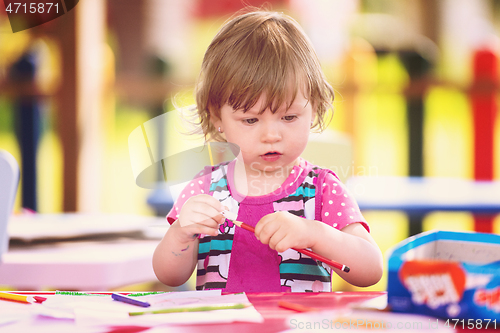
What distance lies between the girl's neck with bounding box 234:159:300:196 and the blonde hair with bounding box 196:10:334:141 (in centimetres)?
11

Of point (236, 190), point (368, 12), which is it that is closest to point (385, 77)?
point (236, 190)

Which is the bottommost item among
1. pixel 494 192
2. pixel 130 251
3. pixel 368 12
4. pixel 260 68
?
pixel 130 251

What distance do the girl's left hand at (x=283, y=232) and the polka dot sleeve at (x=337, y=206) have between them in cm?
12

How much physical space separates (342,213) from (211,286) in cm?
24

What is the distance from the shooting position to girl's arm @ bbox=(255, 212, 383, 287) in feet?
2.07

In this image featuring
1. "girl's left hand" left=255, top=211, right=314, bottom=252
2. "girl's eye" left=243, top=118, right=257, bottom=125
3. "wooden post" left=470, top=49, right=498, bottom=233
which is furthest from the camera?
"wooden post" left=470, top=49, right=498, bottom=233

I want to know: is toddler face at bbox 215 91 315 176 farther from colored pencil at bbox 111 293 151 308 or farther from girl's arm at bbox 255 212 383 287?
colored pencil at bbox 111 293 151 308

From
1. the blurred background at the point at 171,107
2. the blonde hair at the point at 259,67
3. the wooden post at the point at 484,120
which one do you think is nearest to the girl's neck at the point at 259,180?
the blonde hair at the point at 259,67

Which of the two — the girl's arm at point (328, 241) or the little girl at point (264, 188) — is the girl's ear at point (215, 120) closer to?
the little girl at point (264, 188)

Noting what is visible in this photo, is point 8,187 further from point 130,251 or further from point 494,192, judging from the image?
point 494,192

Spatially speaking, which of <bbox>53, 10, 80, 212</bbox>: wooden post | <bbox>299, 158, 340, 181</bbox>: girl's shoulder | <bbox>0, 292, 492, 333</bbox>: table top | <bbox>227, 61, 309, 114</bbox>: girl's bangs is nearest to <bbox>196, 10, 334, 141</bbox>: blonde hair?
<bbox>227, 61, 309, 114</bbox>: girl's bangs

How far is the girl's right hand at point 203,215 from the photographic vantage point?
67 cm

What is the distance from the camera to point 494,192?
6.75 ft

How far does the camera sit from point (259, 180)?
834 mm
